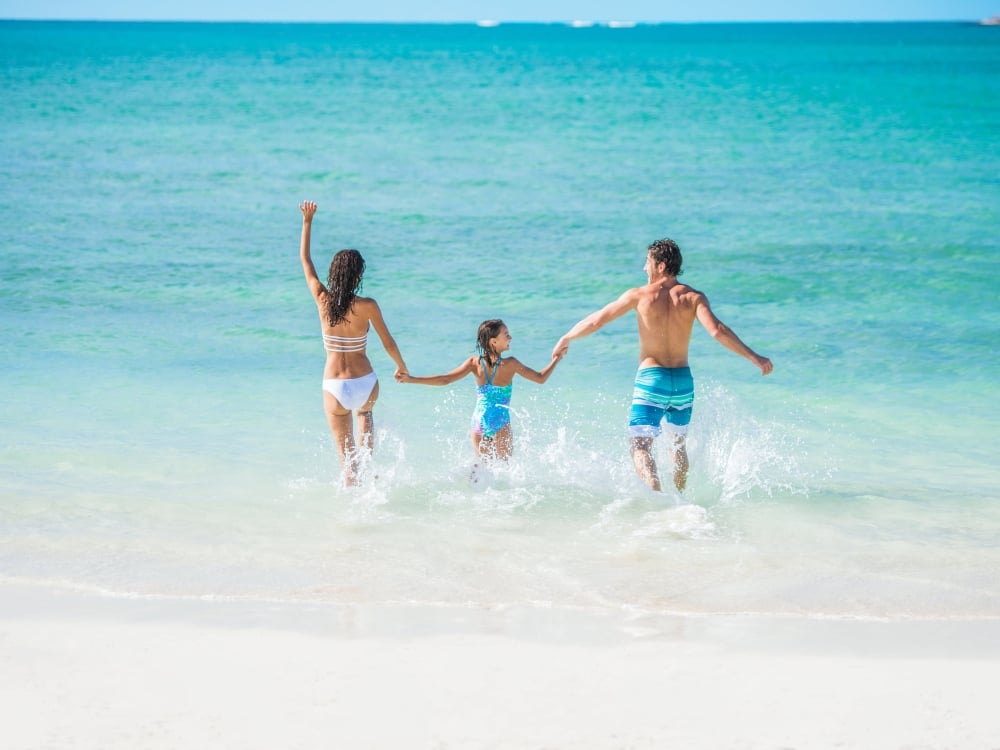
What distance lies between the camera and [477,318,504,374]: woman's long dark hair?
6117 millimetres

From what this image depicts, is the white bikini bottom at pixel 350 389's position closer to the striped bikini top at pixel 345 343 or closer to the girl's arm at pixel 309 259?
the striped bikini top at pixel 345 343

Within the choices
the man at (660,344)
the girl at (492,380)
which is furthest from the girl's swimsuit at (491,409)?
the man at (660,344)

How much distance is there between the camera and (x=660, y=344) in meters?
6.21

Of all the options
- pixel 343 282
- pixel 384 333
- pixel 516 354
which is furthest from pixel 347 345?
pixel 516 354

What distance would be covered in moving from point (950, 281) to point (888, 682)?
9.74 metres

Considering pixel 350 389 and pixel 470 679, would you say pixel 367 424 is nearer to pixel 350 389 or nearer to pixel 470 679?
pixel 350 389

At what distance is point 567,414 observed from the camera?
8.27 metres

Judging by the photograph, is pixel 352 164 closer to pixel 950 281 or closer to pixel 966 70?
pixel 950 281

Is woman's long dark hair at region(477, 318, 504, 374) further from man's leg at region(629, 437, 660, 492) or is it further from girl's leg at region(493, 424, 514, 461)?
man's leg at region(629, 437, 660, 492)

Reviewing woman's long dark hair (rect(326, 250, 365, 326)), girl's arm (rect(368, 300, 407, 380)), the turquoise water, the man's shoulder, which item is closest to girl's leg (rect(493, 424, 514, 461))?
the turquoise water

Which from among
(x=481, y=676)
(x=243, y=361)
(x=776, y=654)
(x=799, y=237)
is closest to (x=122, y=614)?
(x=481, y=676)

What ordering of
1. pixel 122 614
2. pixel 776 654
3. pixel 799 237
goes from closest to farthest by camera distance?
pixel 776 654 < pixel 122 614 < pixel 799 237

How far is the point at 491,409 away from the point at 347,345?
89cm

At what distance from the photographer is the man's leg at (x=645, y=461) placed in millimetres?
6227
